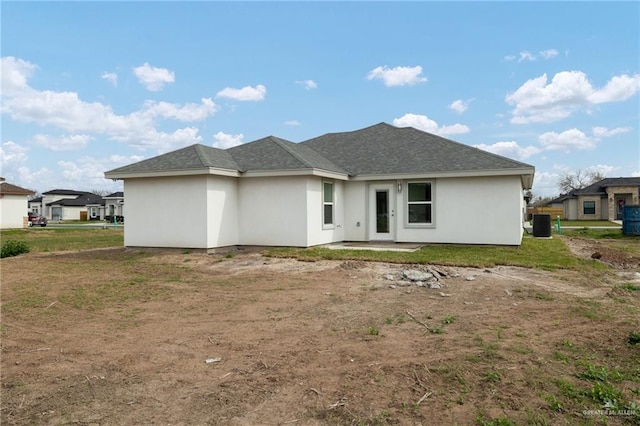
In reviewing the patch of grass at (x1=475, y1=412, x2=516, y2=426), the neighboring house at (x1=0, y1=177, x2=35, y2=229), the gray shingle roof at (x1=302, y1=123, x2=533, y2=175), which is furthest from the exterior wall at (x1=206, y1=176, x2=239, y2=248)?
the neighboring house at (x1=0, y1=177, x2=35, y2=229)

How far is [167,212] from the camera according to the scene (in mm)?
14602

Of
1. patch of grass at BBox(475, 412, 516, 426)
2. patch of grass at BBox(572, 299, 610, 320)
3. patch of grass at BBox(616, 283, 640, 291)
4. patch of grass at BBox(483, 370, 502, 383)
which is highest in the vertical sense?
patch of grass at BBox(616, 283, 640, 291)

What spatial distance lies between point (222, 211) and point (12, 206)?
32980 millimetres

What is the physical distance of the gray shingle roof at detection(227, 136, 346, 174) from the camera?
579 inches

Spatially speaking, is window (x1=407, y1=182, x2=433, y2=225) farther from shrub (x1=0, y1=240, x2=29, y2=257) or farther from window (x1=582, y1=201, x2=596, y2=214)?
window (x1=582, y1=201, x2=596, y2=214)

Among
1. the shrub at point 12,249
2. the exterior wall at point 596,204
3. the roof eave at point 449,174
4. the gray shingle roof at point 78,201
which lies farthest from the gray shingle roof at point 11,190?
the exterior wall at point 596,204

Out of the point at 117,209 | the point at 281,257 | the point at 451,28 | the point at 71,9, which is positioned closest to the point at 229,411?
the point at 281,257

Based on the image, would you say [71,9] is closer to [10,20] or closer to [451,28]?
[10,20]

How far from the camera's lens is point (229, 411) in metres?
3.57

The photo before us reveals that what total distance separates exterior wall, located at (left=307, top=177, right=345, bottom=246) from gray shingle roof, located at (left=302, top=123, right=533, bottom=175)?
116 centimetres

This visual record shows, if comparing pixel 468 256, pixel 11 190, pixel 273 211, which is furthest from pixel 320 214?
pixel 11 190

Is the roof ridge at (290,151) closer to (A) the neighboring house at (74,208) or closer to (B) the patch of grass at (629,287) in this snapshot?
(B) the patch of grass at (629,287)

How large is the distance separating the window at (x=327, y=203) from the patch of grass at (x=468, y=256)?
1602mm

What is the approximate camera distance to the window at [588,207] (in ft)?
153
